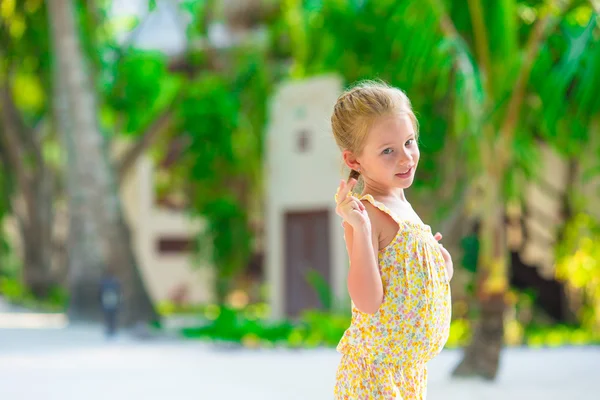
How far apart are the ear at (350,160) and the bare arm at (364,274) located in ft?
0.90

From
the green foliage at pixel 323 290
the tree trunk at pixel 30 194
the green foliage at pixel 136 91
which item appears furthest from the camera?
the tree trunk at pixel 30 194

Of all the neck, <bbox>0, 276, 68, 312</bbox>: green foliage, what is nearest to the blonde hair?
the neck

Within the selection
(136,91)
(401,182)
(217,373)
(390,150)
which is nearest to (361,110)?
(390,150)

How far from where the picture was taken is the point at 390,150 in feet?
9.62

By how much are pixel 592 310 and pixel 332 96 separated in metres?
5.59

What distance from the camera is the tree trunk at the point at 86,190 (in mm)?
19062

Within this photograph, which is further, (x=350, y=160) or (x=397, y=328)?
(x=350, y=160)

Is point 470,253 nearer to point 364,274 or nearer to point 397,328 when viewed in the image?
point 397,328

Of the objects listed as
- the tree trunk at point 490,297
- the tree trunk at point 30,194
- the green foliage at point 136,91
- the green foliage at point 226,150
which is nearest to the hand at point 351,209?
the tree trunk at point 490,297

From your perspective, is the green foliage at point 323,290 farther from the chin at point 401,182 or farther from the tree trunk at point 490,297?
the chin at point 401,182

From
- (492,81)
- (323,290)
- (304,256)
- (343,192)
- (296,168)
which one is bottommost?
(323,290)

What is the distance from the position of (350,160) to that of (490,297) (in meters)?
6.28

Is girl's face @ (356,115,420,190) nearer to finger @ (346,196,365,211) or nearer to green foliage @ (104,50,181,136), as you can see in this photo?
finger @ (346,196,365,211)

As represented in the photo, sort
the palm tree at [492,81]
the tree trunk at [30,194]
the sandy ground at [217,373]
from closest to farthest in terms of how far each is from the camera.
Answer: the palm tree at [492,81], the sandy ground at [217,373], the tree trunk at [30,194]
